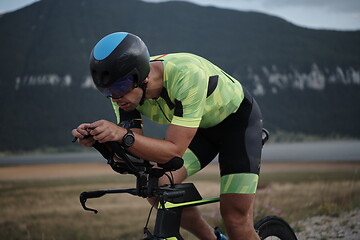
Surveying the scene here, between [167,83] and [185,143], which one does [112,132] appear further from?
[167,83]

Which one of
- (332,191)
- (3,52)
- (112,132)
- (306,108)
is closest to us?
(112,132)

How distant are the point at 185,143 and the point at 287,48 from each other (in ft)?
530

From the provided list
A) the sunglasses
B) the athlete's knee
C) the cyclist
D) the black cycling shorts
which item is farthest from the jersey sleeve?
the athlete's knee

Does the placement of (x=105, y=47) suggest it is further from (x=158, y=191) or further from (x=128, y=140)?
(x=158, y=191)

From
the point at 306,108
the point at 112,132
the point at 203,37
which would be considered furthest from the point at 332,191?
the point at 203,37

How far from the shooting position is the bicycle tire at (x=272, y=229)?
438 cm

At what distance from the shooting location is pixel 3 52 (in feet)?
491

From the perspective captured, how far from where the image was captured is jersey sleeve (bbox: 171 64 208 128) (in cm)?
317

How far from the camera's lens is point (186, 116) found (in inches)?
124

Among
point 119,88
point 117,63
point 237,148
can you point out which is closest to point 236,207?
point 237,148

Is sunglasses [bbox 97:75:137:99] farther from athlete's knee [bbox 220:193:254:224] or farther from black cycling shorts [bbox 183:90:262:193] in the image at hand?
athlete's knee [bbox 220:193:254:224]

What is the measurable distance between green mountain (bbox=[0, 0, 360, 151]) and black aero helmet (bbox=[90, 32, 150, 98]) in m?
109

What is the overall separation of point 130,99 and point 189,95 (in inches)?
14.7

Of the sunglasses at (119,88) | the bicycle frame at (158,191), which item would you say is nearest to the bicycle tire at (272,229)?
the bicycle frame at (158,191)
